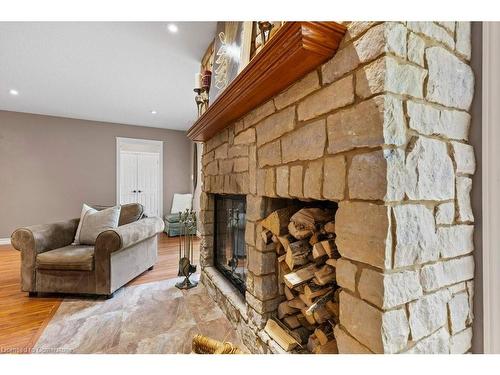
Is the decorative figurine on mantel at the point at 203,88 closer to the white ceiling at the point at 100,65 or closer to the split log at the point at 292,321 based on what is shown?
the white ceiling at the point at 100,65

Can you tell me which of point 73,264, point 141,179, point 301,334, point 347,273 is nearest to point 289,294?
point 301,334

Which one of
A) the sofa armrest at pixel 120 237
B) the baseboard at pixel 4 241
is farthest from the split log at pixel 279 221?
the baseboard at pixel 4 241

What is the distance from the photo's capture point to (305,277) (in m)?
1.13

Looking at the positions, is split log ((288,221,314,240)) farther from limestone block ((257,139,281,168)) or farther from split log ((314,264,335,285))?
limestone block ((257,139,281,168))

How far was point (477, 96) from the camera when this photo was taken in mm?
942

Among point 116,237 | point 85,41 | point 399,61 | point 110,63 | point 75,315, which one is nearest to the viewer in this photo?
point 399,61

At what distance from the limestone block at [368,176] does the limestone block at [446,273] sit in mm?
341

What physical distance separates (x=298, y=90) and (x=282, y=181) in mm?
436

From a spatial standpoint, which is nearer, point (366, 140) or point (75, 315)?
point (366, 140)

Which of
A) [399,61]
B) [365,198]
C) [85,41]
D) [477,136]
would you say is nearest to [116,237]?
[85,41]

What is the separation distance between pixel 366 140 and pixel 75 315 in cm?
247

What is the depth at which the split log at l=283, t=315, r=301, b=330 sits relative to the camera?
1.28 meters

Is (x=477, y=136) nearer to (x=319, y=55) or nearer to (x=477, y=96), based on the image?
(x=477, y=96)
